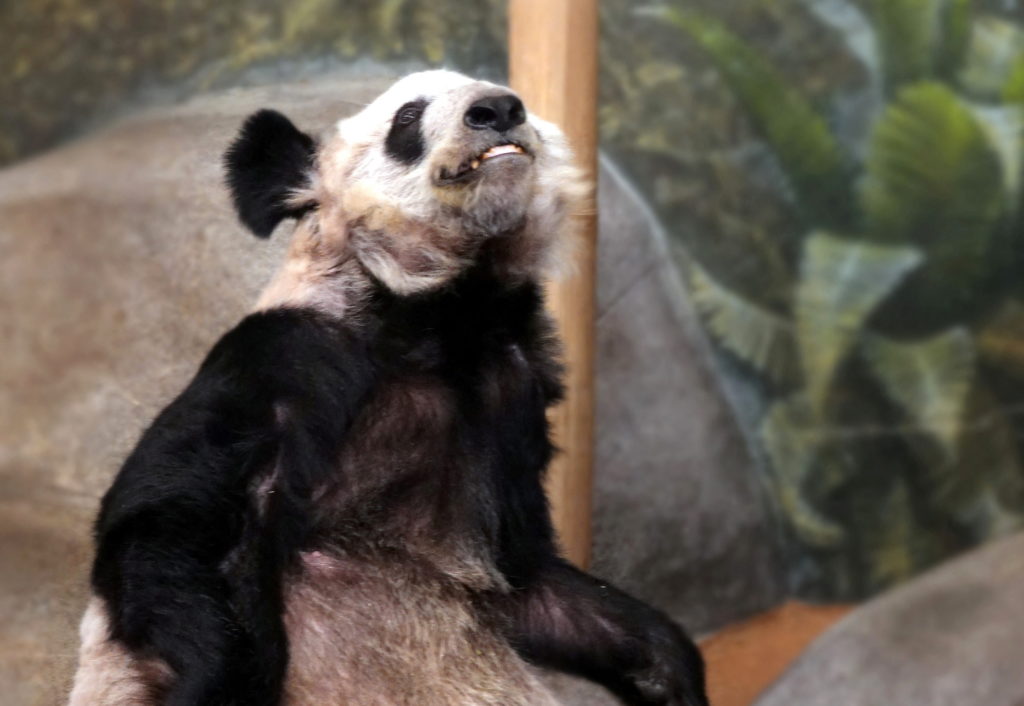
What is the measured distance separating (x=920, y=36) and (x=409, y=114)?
3447 millimetres

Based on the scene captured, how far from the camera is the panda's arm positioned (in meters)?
2.18

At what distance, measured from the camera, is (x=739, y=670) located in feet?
15.6

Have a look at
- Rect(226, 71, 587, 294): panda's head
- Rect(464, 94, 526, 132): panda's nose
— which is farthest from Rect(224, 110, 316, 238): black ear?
Rect(464, 94, 526, 132): panda's nose

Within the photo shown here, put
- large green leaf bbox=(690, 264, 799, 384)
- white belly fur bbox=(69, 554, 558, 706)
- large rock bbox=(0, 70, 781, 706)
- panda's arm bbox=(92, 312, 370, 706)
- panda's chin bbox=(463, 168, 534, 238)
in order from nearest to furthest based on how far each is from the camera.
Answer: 1. panda's arm bbox=(92, 312, 370, 706)
2. white belly fur bbox=(69, 554, 558, 706)
3. panda's chin bbox=(463, 168, 534, 238)
4. large rock bbox=(0, 70, 781, 706)
5. large green leaf bbox=(690, 264, 799, 384)

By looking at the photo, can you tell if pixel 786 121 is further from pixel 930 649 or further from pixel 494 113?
pixel 494 113

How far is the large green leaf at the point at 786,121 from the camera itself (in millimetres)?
5344

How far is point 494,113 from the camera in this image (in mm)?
2629

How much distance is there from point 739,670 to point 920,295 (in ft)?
6.28

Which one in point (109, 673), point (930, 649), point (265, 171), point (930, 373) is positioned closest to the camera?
point (109, 673)

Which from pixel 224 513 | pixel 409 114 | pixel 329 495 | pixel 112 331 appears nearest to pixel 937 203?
pixel 409 114

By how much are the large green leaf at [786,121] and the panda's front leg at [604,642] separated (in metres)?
3.21

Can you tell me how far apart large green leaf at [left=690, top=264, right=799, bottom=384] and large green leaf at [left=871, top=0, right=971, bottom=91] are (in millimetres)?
1166

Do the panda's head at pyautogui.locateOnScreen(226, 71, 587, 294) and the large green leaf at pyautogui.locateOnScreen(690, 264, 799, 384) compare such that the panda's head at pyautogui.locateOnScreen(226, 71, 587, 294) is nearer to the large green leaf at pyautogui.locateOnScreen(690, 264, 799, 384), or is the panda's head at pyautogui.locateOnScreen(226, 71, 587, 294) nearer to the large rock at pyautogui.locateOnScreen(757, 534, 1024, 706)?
the large rock at pyautogui.locateOnScreen(757, 534, 1024, 706)

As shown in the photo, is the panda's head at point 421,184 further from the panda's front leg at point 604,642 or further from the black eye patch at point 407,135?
the panda's front leg at point 604,642
